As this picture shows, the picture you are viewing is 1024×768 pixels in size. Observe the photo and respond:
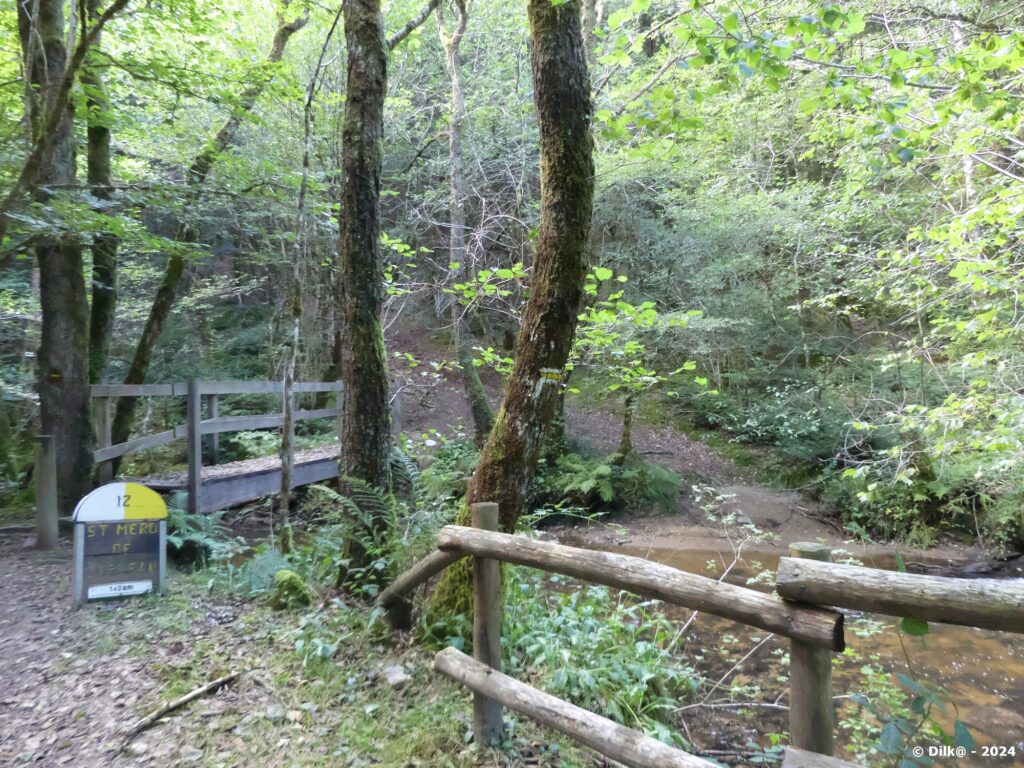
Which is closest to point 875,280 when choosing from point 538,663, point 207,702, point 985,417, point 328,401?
point 985,417

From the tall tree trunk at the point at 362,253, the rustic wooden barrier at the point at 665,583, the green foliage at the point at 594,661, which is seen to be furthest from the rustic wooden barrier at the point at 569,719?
the tall tree trunk at the point at 362,253

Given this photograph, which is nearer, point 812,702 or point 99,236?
point 812,702

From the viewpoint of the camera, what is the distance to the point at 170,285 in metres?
9.28

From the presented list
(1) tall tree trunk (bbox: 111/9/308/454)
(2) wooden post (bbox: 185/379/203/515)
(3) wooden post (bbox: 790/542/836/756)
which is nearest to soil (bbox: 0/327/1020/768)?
(2) wooden post (bbox: 185/379/203/515)

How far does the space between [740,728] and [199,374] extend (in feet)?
42.3

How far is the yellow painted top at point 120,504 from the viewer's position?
4.72 meters

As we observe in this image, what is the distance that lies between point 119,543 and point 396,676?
9.08 ft

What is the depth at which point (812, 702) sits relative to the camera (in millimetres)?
2041

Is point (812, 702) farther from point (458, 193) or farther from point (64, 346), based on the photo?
point (458, 193)

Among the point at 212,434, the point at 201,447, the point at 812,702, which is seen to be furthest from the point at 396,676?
the point at 212,434

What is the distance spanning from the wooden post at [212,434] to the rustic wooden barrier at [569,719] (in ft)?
20.1

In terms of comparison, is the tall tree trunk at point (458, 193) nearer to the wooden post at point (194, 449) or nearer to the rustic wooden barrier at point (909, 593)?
the wooden post at point (194, 449)

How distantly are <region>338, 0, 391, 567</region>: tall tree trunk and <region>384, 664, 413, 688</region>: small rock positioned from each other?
1453 millimetres

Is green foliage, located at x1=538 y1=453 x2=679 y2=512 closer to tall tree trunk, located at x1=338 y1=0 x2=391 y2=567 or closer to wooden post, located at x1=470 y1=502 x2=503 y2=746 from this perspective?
tall tree trunk, located at x1=338 y1=0 x2=391 y2=567
